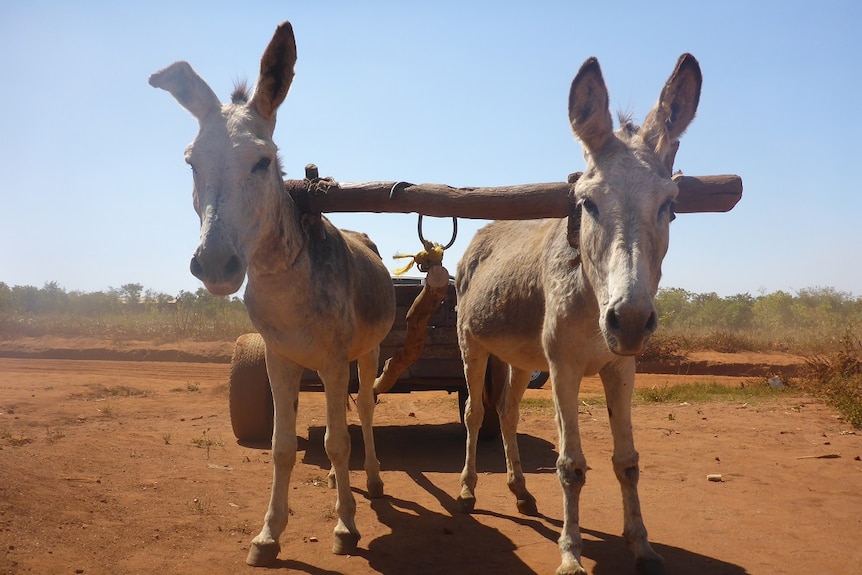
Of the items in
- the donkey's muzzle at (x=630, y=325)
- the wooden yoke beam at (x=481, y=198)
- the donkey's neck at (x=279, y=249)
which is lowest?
the donkey's muzzle at (x=630, y=325)

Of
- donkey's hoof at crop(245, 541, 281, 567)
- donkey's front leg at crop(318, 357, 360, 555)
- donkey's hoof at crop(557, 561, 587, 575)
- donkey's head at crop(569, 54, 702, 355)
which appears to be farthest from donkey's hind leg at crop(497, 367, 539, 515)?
donkey's head at crop(569, 54, 702, 355)

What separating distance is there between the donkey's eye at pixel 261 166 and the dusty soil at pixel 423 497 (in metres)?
2.44

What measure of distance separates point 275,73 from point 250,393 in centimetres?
463

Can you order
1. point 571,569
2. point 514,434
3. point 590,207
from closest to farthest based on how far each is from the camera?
point 590,207, point 571,569, point 514,434

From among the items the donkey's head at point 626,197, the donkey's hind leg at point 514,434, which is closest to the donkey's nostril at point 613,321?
the donkey's head at point 626,197

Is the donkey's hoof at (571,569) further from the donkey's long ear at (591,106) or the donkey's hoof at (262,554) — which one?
the donkey's long ear at (591,106)

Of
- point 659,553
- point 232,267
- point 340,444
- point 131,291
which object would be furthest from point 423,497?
point 131,291

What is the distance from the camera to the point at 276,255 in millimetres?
4105

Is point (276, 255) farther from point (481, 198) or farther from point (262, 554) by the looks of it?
point (262, 554)

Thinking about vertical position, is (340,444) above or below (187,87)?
below

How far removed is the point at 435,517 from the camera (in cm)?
528

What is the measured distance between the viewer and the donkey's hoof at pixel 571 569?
356cm

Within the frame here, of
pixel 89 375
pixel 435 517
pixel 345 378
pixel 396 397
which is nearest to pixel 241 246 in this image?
pixel 345 378

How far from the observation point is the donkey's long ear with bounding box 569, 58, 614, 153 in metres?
3.55
